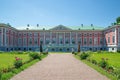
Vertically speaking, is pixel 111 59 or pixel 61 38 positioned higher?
pixel 61 38

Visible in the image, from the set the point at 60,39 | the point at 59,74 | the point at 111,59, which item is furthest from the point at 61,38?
the point at 59,74

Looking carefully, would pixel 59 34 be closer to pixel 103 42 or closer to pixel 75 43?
pixel 75 43

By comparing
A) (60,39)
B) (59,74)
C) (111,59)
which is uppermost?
(60,39)

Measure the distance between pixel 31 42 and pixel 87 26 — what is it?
21000 mm

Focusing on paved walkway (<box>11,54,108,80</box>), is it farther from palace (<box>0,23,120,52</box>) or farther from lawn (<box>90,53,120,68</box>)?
palace (<box>0,23,120,52</box>)

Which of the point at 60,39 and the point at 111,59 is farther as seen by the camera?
the point at 60,39

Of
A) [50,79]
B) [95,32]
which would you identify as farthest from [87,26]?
[50,79]

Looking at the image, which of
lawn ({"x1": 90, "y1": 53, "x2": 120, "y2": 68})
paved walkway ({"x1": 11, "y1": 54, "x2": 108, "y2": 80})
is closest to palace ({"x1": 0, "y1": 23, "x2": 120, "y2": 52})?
lawn ({"x1": 90, "y1": 53, "x2": 120, "y2": 68})

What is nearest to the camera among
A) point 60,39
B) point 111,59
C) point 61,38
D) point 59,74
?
point 59,74

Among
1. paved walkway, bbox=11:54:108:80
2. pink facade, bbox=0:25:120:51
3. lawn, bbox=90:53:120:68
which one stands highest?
pink facade, bbox=0:25:120:51

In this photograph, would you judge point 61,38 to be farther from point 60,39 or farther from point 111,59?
point 111,59

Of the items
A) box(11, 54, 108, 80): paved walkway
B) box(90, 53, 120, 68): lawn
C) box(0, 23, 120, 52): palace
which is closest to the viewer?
box(11, 54, 108, 80): paved walkway

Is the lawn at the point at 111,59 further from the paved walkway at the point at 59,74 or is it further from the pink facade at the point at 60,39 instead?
the pink facade at the point at 60,39

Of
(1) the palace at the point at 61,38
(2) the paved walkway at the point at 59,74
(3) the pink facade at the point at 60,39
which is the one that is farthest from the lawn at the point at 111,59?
(3) the pink facade at the point at 60,39
